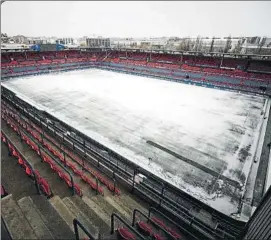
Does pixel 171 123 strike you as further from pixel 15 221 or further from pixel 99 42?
pixel 99 42

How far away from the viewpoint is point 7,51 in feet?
96.6

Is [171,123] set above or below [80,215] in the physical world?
below

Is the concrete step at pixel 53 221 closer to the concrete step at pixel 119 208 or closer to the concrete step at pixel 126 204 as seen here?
the concrete step at pixel 119 208

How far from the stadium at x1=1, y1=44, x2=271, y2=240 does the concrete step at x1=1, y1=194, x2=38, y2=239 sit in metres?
0.02

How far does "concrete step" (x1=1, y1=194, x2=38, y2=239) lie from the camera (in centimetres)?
297

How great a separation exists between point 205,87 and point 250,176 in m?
18.1

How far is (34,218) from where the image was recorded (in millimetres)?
3312

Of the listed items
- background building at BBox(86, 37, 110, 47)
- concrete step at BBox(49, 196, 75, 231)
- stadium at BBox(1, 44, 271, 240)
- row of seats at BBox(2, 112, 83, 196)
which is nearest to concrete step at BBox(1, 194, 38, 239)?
stadium at BBox(1, 44, 271, 240)

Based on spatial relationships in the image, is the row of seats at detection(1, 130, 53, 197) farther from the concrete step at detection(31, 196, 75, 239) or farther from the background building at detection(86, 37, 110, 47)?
the background building at detection(86, 37, 110, 47)

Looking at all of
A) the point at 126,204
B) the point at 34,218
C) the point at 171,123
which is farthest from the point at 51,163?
the point at 171,123

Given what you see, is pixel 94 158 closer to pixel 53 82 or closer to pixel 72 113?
pixel 72 113

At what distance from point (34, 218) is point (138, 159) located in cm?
605

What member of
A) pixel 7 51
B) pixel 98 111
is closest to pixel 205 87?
pixel 98 111

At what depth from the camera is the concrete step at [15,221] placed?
9.76 ft
